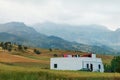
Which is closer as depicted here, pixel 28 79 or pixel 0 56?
pixel 28 79

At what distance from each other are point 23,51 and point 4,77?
16537 cm

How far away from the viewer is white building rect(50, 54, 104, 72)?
94.4 meters

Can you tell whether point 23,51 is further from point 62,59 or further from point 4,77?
point 4,77

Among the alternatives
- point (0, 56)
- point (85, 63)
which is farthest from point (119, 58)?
point (0, 56)

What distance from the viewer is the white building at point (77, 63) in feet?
310

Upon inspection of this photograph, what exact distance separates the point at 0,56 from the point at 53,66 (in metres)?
59.9

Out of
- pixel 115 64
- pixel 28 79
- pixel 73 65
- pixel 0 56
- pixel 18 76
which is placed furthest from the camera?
pixel 0 56

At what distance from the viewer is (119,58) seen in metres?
81.8

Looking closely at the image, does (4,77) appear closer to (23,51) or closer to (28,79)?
(28,79)

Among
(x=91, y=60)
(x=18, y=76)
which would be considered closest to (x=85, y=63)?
(x=91, y=60)

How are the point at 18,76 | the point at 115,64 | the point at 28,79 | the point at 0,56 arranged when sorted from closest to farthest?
the point at 28,79 < the point at 18,76 < the point at 115,64 < the point at 0,56

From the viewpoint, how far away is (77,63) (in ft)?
310

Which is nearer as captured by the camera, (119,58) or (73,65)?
(119,58)

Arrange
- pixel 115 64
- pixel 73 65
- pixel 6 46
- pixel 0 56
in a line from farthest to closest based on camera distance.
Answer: pixel 6 46
pixel 0 56
pixel 73 65
pixel 115 64
